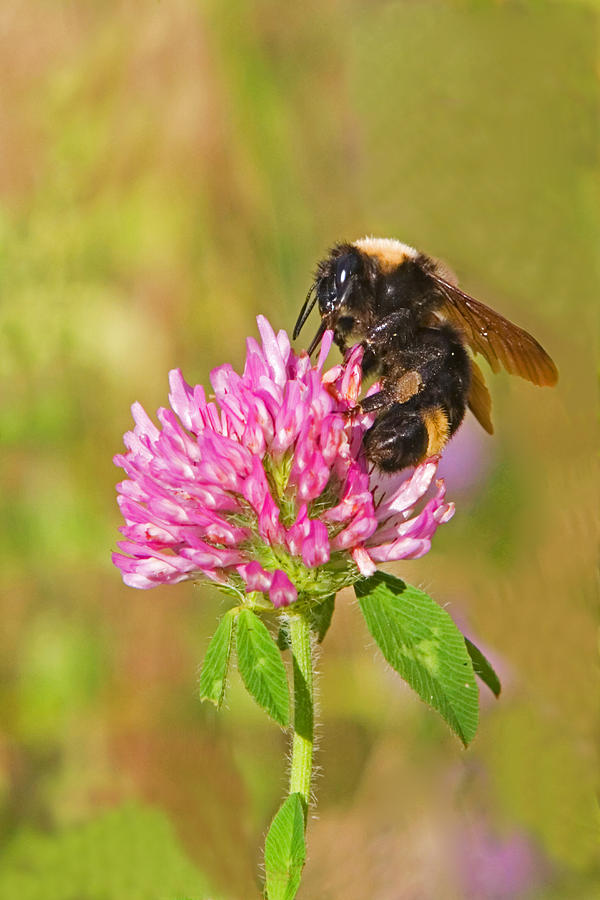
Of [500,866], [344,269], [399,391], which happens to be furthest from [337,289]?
[500,866]

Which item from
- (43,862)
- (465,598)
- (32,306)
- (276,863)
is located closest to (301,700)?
(276,863)

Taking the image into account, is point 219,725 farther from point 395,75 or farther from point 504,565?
point 395,75

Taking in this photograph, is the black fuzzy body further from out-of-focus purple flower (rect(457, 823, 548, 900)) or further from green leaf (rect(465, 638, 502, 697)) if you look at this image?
out-of-focus purple flower (rect(457, 823, 548, 900))

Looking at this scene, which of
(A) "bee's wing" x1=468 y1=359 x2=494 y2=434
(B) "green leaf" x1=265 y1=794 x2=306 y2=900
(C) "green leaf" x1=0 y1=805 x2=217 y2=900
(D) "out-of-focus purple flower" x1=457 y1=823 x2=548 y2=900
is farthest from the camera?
(D) "out-of-focus purple flower" x1=457 y1=823 x2=548 y2=900

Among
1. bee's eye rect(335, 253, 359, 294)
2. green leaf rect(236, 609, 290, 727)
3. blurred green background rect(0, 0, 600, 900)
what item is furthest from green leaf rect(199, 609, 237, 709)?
blurred green background rect(0, 0, 600, 900)

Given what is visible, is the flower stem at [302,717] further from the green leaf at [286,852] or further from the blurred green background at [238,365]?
the blurred green background at [238,365]

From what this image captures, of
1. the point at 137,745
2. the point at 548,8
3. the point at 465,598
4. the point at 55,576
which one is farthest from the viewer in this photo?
the point at 548,8
